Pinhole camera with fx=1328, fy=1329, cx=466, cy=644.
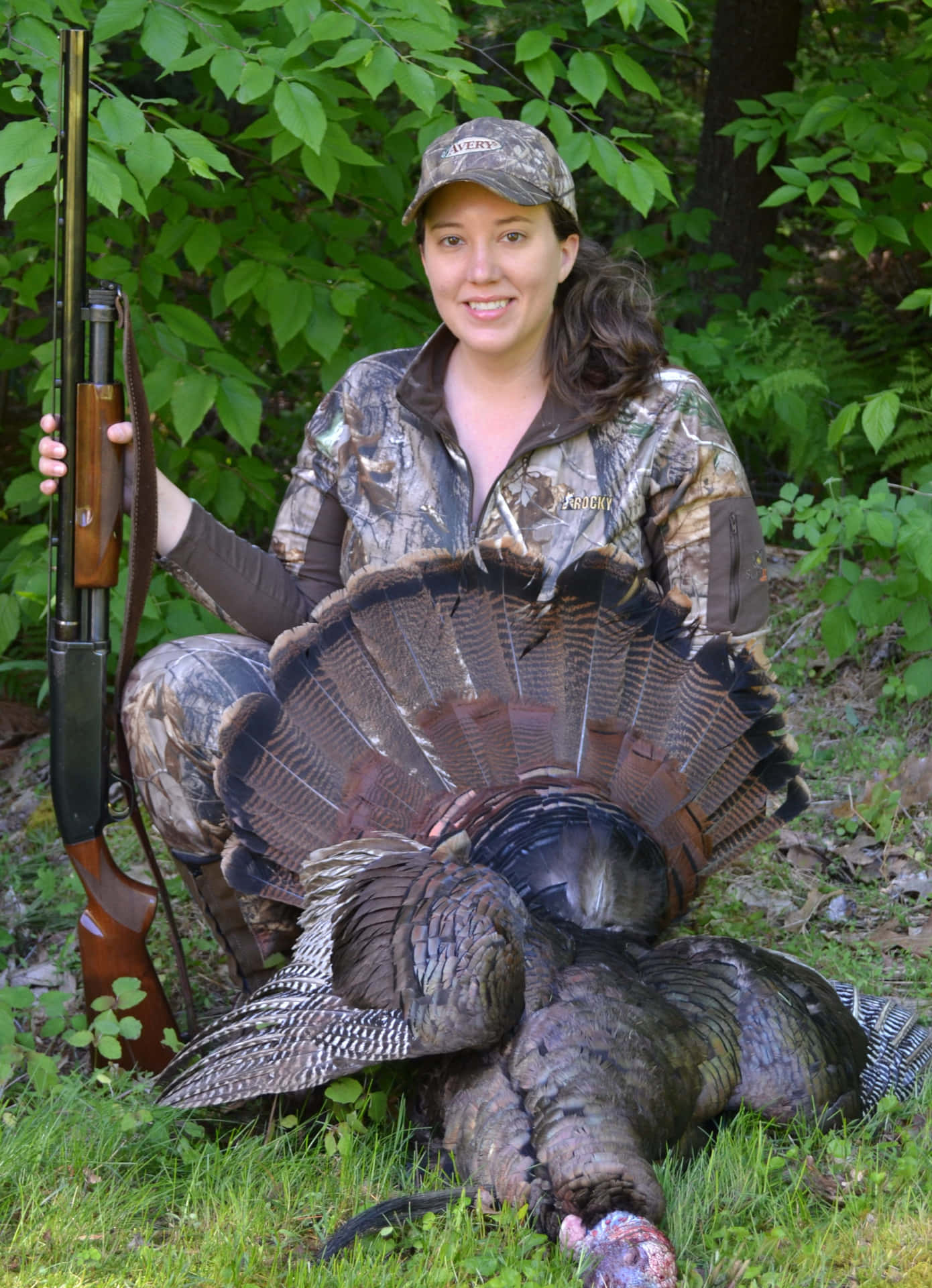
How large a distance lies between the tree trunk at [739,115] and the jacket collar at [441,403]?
3167mm

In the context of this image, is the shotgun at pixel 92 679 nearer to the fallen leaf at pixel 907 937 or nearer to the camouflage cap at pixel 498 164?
the camouflage cap at pixel 498 164

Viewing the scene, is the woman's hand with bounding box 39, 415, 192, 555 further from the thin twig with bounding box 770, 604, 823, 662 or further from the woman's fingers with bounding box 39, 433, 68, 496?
the thin twig with bounding box 770, 604, 823, 662

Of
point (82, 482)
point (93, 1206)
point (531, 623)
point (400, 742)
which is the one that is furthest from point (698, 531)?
point (93, 1206)

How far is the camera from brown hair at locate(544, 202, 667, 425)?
3410mm

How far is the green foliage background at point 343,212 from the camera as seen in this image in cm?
326

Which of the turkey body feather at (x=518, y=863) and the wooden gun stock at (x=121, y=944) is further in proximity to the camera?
the wooden gun stock at (x=121, y=944)

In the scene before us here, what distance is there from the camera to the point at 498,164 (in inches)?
126

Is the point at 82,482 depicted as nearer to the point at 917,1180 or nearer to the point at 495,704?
the point at 495,704

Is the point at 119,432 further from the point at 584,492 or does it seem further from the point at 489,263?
the point at 584,492

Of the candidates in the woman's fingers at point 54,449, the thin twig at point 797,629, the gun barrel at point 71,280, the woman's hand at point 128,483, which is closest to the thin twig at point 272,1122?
the gun barrel at point 71,280

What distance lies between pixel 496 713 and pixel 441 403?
89 cm

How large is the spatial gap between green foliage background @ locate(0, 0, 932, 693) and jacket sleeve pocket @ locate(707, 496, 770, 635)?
764 millimetres

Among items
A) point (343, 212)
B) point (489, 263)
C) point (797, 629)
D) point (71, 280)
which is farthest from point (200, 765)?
point (343, 212)

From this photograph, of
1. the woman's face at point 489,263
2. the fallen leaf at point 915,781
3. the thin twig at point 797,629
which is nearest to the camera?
the woman's face at point 489,263
